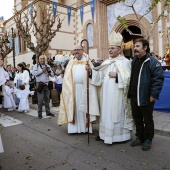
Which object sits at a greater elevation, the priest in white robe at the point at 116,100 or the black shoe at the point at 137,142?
the priest in white robe at the point at 116,100

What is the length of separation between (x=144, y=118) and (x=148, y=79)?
0.69 metres

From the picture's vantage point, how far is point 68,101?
5.00 meters

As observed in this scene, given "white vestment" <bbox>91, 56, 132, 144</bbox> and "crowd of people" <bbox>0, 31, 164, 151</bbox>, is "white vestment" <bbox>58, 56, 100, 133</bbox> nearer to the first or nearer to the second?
"crowd of people" <bbox>0, 31, 164, 151</bbox>

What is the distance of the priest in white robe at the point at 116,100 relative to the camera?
410 centimetres

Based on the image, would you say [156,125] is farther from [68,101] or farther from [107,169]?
[107,169]

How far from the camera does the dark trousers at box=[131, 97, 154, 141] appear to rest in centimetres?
383

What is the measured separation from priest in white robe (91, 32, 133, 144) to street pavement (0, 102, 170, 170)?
9.4 inches

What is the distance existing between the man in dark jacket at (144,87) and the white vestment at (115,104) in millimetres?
175

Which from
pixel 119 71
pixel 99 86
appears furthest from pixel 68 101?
pixel 119 71

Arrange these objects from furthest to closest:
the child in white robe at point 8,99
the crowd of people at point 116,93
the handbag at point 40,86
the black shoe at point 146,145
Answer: the child in white robe at point 8,99 → the handbag at point 40,86 → the black shoe at point 146,145 → the crowd of people at point 116,93

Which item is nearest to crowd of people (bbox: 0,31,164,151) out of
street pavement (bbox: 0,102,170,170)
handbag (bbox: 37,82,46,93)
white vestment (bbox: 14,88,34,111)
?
street pavement (bbox: 0,102,170,170)

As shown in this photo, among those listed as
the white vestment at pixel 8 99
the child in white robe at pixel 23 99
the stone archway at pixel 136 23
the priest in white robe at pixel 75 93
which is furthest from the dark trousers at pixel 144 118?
the stone archway at pixel 136 23

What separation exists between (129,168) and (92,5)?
16.0m

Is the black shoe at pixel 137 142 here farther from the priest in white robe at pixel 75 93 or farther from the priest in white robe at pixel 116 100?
the priest in white robe at pixel 75 93
